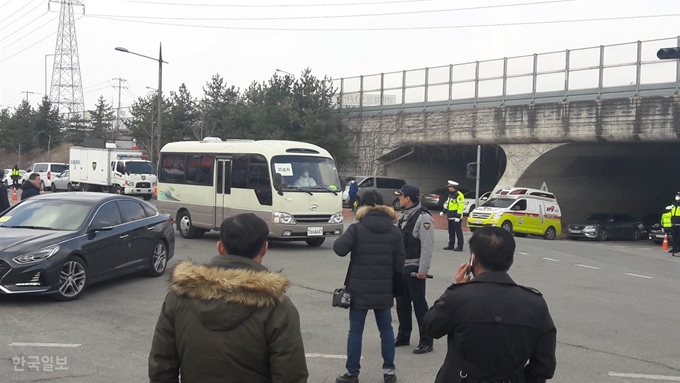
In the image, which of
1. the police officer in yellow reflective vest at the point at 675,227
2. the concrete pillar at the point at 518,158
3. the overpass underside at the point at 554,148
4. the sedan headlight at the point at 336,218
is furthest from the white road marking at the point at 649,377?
the concrete pillar at the point at 518,158

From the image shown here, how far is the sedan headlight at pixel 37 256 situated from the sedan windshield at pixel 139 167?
2891cm

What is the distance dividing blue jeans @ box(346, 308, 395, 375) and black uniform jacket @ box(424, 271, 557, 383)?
2.79 metres

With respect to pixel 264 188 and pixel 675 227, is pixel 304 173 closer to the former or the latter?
pixel 264 188

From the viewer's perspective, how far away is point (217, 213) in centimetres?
1783

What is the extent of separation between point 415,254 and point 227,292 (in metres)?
4.64

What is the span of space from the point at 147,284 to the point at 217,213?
6297 mm

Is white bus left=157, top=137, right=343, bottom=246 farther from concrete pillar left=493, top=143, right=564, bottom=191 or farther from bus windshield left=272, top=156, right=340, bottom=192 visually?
concrete pillar left=493, top=143, right=564, bottom=191

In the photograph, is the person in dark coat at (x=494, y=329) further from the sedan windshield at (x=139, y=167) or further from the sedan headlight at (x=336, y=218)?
the sedan windshield at (x=139, y=167)

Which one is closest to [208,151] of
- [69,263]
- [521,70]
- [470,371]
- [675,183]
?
[69,263]

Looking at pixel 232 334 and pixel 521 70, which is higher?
pixel 521 70

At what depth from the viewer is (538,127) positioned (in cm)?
3241

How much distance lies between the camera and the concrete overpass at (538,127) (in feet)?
96.0

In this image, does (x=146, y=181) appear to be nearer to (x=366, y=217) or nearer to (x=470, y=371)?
(x=366, y=217)

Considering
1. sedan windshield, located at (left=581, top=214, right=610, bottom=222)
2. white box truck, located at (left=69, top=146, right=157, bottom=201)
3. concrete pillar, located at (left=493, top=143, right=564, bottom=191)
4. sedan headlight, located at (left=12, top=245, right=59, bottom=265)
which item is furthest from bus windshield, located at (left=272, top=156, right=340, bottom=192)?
white box truck, located at (left=69, top=146, right=157, bottom=201)
